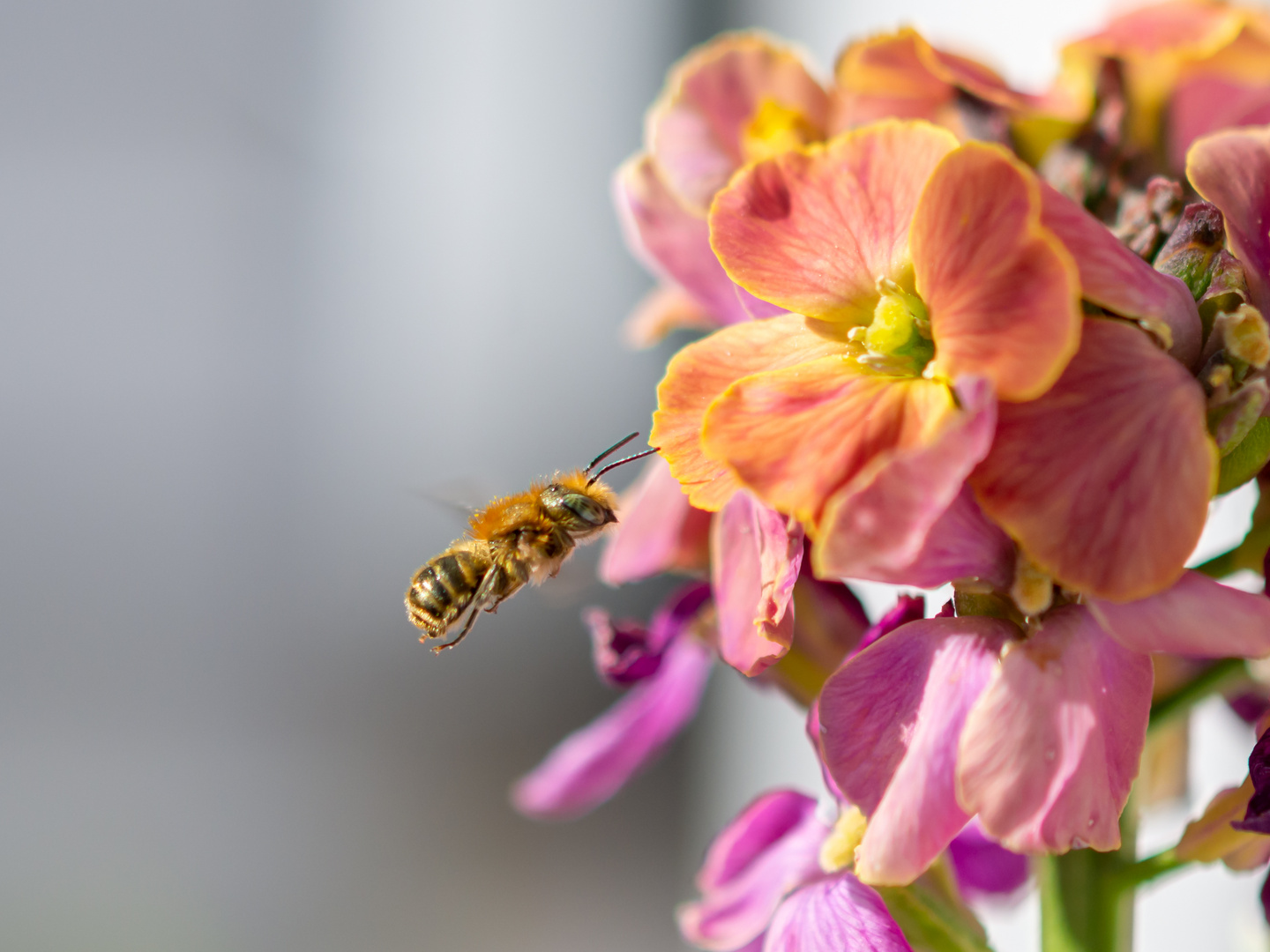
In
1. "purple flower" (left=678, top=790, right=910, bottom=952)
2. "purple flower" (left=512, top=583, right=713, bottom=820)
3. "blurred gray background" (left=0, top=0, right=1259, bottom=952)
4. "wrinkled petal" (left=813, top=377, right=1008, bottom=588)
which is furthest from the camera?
"blurred gray background" (left=0, top=0, right=1259, bottom=952)

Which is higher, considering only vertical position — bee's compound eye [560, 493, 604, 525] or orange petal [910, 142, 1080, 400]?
orange petal [910, 142, 1080, 400]

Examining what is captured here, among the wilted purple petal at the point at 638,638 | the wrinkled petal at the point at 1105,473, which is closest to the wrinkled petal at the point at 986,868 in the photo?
the wilted purple petal at the point at 638,638

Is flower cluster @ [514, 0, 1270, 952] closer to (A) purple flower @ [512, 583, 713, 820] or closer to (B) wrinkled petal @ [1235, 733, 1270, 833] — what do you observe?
(B) wrinkled petal @ [1235, 733, 1270, 833]

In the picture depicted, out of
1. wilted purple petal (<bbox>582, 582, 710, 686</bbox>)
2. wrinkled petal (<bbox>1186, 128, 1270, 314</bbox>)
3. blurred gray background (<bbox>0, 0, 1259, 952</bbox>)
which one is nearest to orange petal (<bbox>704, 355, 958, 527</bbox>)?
wrinkled petal (<bbox>1186, 128, 1270, 314</bbox>)

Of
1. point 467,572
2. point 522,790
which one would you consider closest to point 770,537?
point 467,572

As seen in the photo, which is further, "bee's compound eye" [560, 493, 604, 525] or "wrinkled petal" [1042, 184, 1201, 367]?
"bee's compound eye" [560, 493, 604, 525]

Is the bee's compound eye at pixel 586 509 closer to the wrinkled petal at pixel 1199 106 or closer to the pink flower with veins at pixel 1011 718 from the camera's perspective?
the pink flower with veins at pixel 1011 718
